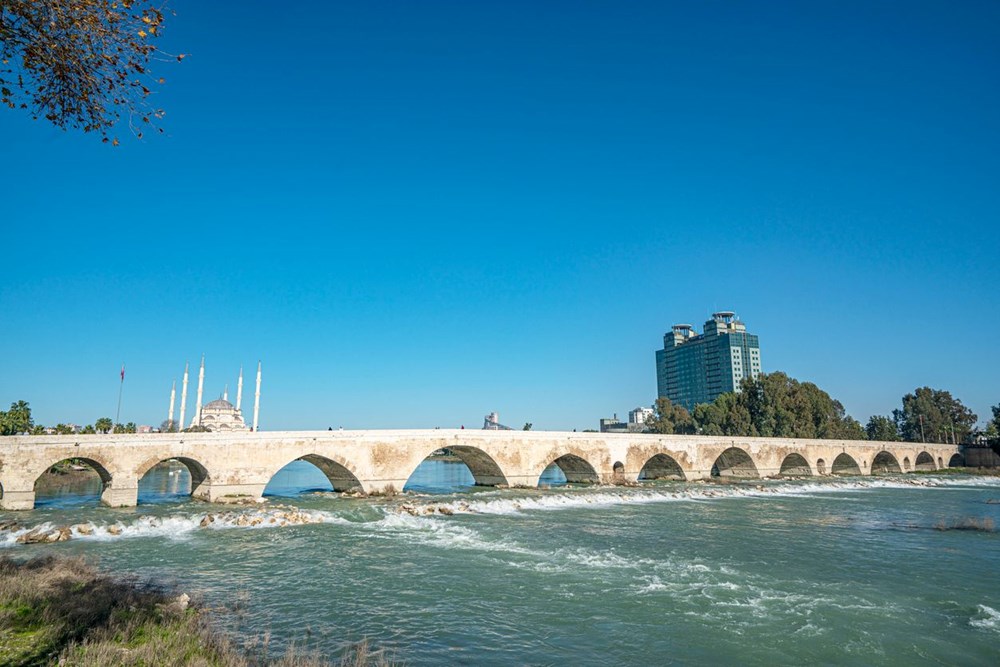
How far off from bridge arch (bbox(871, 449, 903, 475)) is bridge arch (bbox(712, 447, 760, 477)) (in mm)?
23455

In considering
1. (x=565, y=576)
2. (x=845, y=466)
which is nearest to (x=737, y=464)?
(x=845, y=466)

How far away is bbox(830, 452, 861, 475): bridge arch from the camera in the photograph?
61.1 metres

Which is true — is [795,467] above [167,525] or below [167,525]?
below

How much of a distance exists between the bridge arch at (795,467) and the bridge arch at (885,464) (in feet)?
43.8

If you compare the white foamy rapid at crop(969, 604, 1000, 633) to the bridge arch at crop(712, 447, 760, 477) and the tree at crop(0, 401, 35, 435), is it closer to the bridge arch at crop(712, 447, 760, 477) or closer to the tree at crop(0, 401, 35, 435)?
the bridge arch at crop(712, 447, 760, 477)

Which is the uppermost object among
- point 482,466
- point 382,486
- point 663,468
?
point 482,466

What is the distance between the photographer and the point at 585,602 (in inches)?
468

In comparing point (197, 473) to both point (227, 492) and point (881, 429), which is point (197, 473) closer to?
point (227, 492)

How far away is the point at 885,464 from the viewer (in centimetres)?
7144

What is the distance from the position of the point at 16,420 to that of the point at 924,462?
95.1 m

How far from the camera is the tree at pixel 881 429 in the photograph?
Answer: 94.4 meters

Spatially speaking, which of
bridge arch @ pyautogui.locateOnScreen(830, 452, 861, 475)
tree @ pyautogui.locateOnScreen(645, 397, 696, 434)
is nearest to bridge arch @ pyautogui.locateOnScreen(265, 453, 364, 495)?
bridge arch @ pyautogui.locateOnScreen(830, 452, 861, 475)

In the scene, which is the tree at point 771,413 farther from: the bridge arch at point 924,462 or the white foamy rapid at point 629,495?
the white foamy rapid at point 629,495

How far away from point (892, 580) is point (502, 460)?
22.9 meters
